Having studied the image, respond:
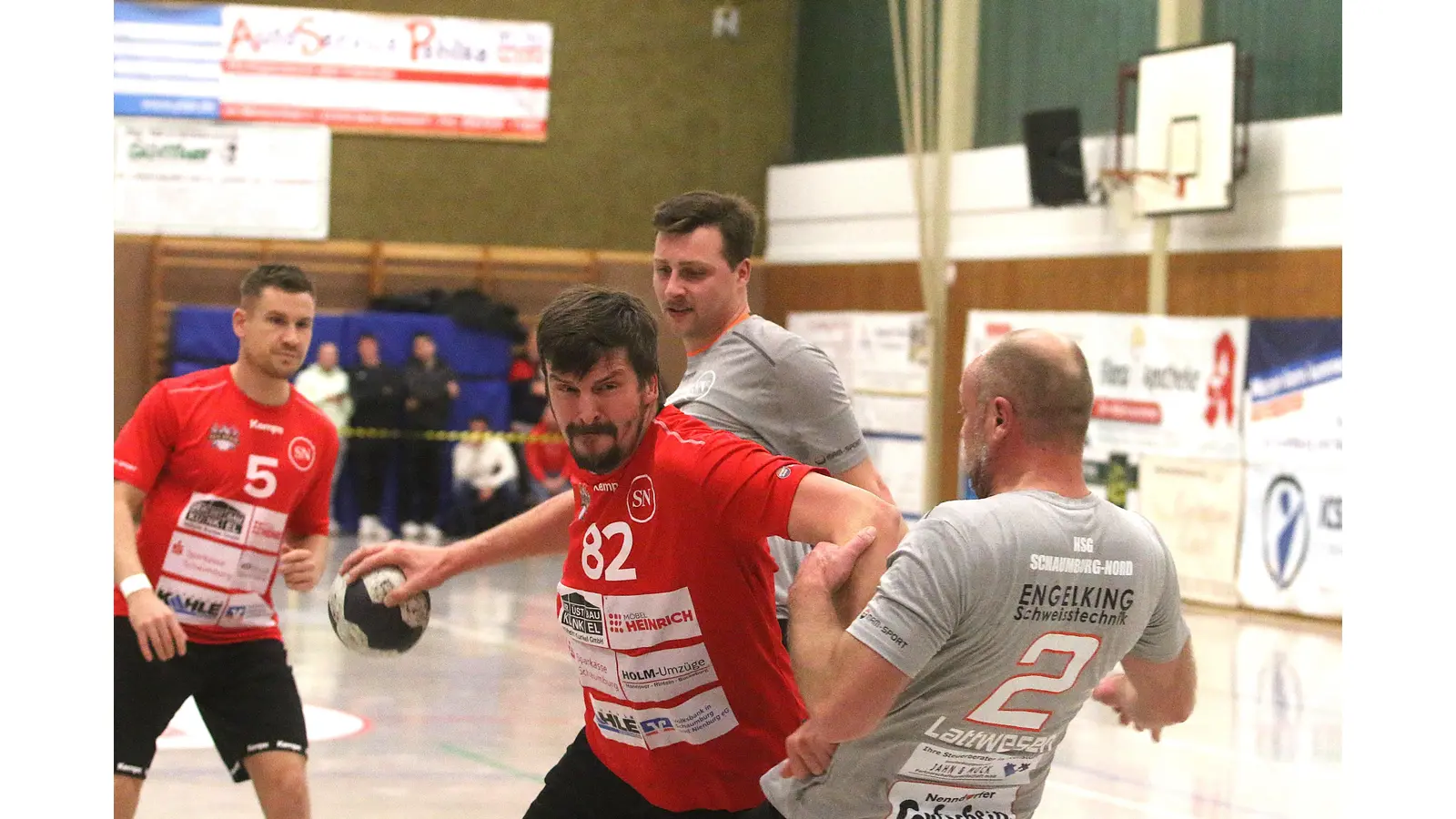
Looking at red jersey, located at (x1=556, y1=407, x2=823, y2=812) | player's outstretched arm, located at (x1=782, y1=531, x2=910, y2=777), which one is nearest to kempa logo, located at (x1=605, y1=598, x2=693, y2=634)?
red jersey, located at (x1=556, y1=407, x2=823, y2=812)

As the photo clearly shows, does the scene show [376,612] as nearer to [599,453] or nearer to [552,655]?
[599,453]

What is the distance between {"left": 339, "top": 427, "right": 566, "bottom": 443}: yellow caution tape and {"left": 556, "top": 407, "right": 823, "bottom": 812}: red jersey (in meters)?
13.8

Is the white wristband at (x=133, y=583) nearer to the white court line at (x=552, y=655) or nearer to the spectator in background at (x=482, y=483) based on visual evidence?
the white court line at (x=552, y=655)

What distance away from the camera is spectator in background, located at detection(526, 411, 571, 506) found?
59.0 feet

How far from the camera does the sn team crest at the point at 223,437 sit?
483cm

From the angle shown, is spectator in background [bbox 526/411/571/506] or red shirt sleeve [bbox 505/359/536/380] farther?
red shirt sleeve [bbox 505/359/536/380]

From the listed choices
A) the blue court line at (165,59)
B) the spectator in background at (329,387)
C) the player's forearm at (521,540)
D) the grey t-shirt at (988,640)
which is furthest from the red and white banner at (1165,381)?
the grey t-shirt at (988,640)

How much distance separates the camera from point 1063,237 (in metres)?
16.5

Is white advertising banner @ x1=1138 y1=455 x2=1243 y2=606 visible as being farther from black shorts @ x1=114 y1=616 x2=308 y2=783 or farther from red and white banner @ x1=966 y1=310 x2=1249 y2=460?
black shorts @ x1=114 y1=616 x2=308 y2=783

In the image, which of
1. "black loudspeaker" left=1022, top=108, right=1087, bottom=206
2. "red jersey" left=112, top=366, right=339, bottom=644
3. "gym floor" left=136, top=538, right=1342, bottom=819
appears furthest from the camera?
"black loudspeaker" left=1022, top=108, right=1087, bottom=206

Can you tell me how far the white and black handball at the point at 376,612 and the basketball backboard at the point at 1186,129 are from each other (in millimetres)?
11681
